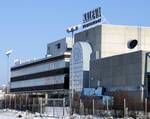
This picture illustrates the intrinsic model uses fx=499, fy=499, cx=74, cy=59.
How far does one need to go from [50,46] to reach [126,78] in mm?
64895

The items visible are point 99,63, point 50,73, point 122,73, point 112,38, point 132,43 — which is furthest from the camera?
point 50,73

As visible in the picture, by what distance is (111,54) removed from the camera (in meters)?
116

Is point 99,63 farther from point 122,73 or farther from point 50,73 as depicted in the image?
point 50,73

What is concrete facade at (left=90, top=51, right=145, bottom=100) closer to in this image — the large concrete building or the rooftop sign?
the large concrete building

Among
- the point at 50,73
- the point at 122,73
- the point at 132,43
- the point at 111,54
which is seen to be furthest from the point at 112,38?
the point at 50,73

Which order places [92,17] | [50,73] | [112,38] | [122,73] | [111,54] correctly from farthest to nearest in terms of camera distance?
[50,73], [92,17], [111,54], [112,38], [122,73]

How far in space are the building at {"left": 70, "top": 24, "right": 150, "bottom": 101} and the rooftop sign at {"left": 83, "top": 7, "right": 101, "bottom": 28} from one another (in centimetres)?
151

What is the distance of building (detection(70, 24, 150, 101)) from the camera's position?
3676 inches

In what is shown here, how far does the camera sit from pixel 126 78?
93938mm

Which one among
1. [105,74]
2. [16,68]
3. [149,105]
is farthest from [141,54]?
[16,68]

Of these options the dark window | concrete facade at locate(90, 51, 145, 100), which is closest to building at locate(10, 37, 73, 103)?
the dark window

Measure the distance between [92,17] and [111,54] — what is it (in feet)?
34.1

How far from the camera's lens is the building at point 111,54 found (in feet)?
306

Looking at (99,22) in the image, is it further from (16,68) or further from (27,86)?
(16,68)
